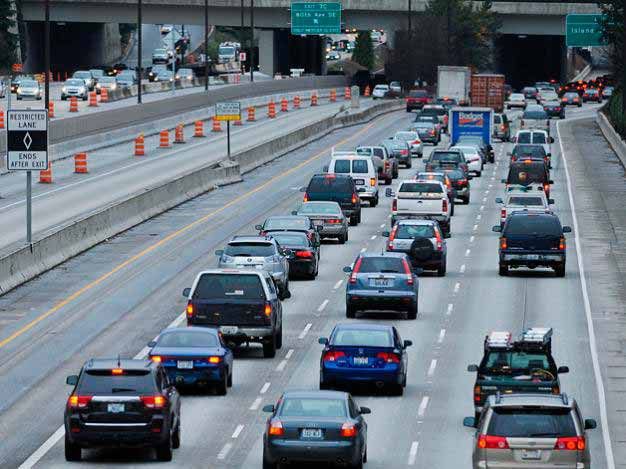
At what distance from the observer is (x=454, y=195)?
70812mm

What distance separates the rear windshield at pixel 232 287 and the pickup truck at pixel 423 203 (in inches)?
945

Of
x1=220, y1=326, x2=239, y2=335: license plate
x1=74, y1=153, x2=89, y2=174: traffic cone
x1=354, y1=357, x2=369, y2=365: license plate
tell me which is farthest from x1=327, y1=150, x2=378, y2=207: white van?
x1=354, y1=357, x2=369, y2=365: license plate

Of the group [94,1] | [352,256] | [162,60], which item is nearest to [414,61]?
[94,1]

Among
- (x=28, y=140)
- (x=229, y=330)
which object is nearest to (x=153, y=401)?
(x=229, y=330)

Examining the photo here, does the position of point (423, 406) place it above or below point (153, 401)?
below

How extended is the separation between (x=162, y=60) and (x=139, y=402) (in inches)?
6790

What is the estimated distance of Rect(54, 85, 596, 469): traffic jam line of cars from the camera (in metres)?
21.9

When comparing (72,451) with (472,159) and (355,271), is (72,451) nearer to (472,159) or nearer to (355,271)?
(355,271)

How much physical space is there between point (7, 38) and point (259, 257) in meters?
112

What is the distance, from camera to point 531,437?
21688mm

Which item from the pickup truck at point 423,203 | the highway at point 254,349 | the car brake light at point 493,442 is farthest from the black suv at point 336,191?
the car brake light at point 493,442

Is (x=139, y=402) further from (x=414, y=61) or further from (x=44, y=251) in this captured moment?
(x=414, y=61)

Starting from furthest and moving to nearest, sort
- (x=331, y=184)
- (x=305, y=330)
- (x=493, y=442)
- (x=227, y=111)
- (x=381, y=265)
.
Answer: (x=227, y=111) < (x=331, y=184) < (x=381, y=265) < (x=305, y=330) < (x=493, y=442)

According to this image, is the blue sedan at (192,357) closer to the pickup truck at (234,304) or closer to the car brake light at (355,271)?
the pickup truck at (234,304)
